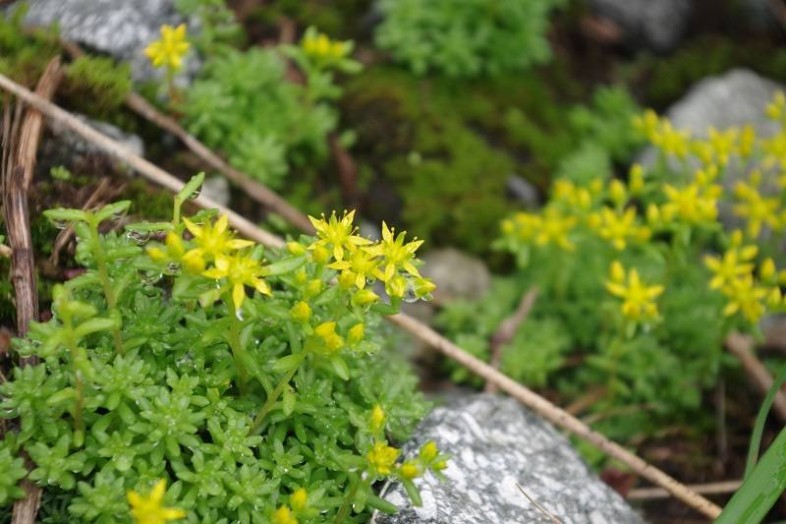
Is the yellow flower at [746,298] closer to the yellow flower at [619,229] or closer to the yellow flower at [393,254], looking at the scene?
the yellow flower at [619,229]

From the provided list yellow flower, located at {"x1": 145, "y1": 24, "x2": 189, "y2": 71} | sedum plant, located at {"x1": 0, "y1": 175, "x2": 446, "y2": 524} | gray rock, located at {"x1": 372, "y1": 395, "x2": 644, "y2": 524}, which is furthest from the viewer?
yellow flower, located at {"x1": 145, "y1": 24, "x2": 189, "y2": 71}

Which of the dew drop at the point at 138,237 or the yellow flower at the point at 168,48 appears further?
the yellow flower at the point at 168,48

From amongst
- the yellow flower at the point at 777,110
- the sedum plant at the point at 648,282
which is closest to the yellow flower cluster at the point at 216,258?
the sedum plant at the point at 648,282

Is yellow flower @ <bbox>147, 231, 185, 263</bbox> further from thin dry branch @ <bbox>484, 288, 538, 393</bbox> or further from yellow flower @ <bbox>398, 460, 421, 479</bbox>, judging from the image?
thin dry branch @ <bbox>484, 288, 538, 393</bbox>

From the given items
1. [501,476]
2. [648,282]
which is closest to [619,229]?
[648,282]

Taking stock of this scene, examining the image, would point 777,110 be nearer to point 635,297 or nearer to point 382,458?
point 635,297

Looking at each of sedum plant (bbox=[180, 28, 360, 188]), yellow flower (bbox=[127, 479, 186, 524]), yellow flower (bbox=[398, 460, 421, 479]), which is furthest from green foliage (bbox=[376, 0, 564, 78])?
yellow flower (bbox=[127, 479, 186, 524])
